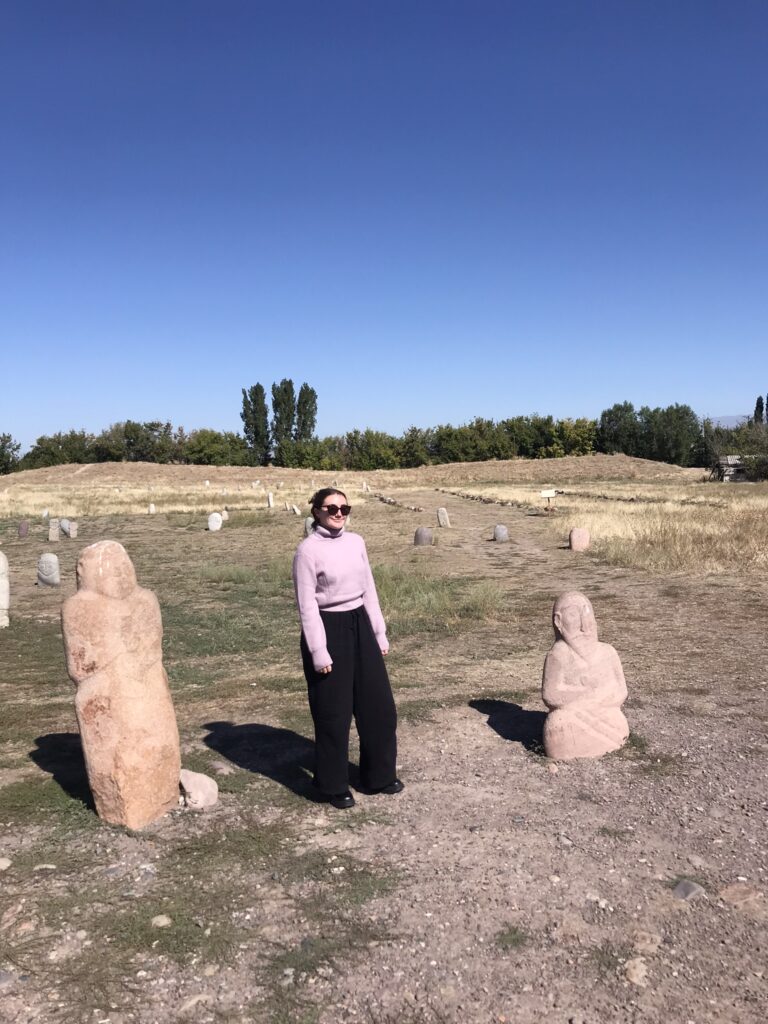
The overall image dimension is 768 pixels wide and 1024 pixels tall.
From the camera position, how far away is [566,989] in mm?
3197

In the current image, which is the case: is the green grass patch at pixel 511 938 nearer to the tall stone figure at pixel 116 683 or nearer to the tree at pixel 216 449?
the tall stone figure at pixel 116 683

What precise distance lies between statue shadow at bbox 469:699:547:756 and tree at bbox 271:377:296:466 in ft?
245

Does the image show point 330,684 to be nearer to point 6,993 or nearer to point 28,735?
point 6,993

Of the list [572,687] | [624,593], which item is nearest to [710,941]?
[572,687]

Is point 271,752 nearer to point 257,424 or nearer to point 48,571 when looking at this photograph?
point 48,571

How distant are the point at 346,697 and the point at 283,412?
255 feet

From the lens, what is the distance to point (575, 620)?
578 cm

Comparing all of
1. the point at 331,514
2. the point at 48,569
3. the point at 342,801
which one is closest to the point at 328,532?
the point at 331,514

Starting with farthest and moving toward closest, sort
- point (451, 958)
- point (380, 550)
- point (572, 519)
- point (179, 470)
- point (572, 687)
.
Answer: point (179, 470)
point (572, 519)
point (380, 550)
point (572, 687)
point (451, 958)

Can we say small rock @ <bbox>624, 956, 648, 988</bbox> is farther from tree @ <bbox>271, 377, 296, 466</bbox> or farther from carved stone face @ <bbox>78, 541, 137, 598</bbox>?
tree @ <bbox>271, 377, 296, 466</bbox>

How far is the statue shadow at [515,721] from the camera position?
614 cm

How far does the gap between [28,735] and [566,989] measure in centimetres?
508

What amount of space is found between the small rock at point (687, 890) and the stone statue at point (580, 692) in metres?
1.76

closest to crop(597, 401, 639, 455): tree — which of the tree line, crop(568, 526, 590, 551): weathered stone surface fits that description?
the tree line
